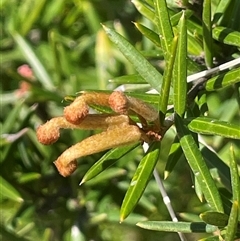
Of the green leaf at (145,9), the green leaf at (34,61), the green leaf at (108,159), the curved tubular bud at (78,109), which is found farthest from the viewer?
the green leaf at (34,61)

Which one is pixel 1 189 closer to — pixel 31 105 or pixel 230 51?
pixel 31 105

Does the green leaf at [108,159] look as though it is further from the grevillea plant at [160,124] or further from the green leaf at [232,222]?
the green leaf at [232,222]

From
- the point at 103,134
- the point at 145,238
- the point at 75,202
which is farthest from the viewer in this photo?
the point at 145,238

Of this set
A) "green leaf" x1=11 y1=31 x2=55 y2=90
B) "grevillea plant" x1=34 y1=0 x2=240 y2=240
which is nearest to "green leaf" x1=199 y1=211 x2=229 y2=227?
"grevillea plant" x1=34 y1=0 x2=240 y2=240

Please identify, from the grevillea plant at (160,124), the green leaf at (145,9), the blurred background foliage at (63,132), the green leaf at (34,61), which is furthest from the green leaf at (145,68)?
the green leaf at (34,61)

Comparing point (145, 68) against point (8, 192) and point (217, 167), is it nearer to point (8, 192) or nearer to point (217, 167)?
point (217, 167)

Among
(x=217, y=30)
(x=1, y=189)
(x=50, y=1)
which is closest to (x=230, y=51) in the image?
(x=217, y=30)
